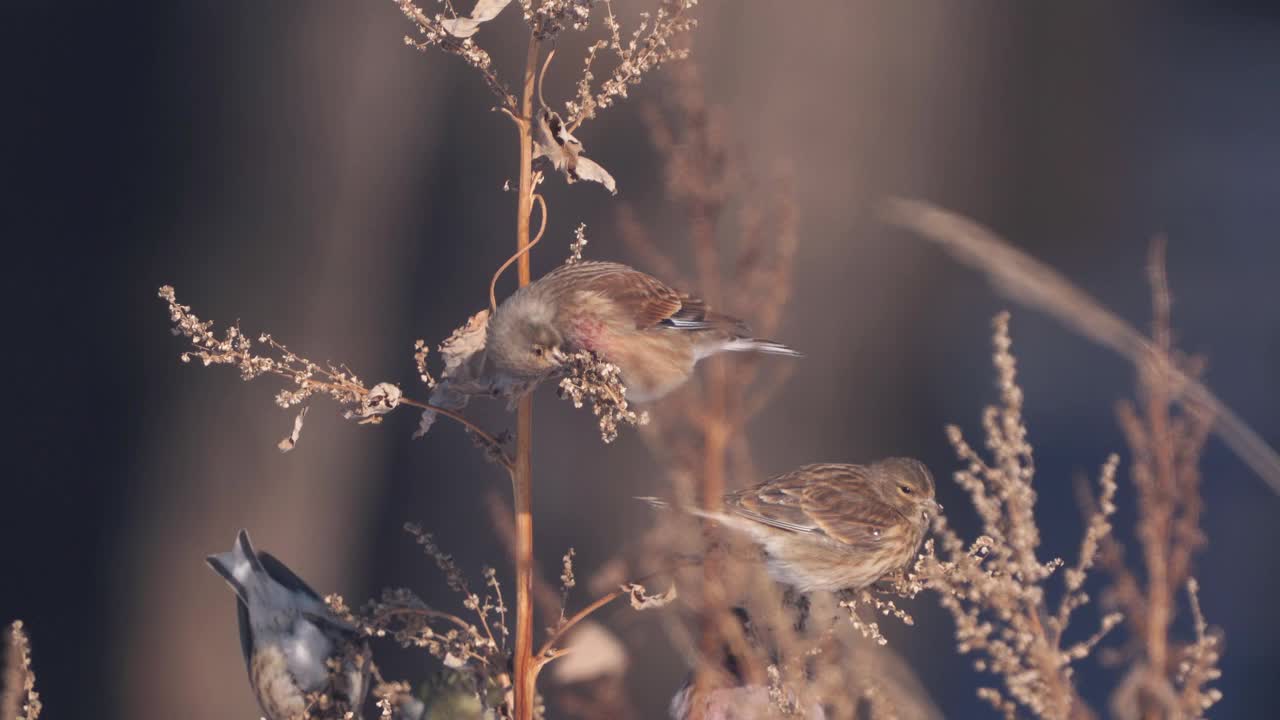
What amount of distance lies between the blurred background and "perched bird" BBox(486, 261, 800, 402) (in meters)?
0.76

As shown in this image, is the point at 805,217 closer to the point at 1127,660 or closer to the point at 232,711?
the point at 232,711

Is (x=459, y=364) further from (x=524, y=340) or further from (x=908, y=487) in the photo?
(x=908, y=487)

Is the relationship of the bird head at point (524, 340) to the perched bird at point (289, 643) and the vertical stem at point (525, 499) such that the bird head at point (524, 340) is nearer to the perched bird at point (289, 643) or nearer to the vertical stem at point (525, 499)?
the vertical stem at point (525, 499)

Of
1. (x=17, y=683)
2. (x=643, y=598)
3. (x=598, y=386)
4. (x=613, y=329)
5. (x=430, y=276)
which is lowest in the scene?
(x=17, y=683)

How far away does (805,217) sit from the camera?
197cm

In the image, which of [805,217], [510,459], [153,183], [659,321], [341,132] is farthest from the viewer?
[805,217]

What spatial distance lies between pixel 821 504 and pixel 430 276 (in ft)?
3.25

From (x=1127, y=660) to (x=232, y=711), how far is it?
142 centimetres

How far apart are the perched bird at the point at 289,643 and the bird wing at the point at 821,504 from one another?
0.33m

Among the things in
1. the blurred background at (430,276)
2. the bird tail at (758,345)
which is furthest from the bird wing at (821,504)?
the blurred background at (430,276)

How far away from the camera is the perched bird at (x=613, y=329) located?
0.80m

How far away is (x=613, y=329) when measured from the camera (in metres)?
0.93

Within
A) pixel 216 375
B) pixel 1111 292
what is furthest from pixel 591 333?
pixel 1111 292

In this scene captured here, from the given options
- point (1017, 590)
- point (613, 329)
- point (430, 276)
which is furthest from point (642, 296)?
point (430, 276)
